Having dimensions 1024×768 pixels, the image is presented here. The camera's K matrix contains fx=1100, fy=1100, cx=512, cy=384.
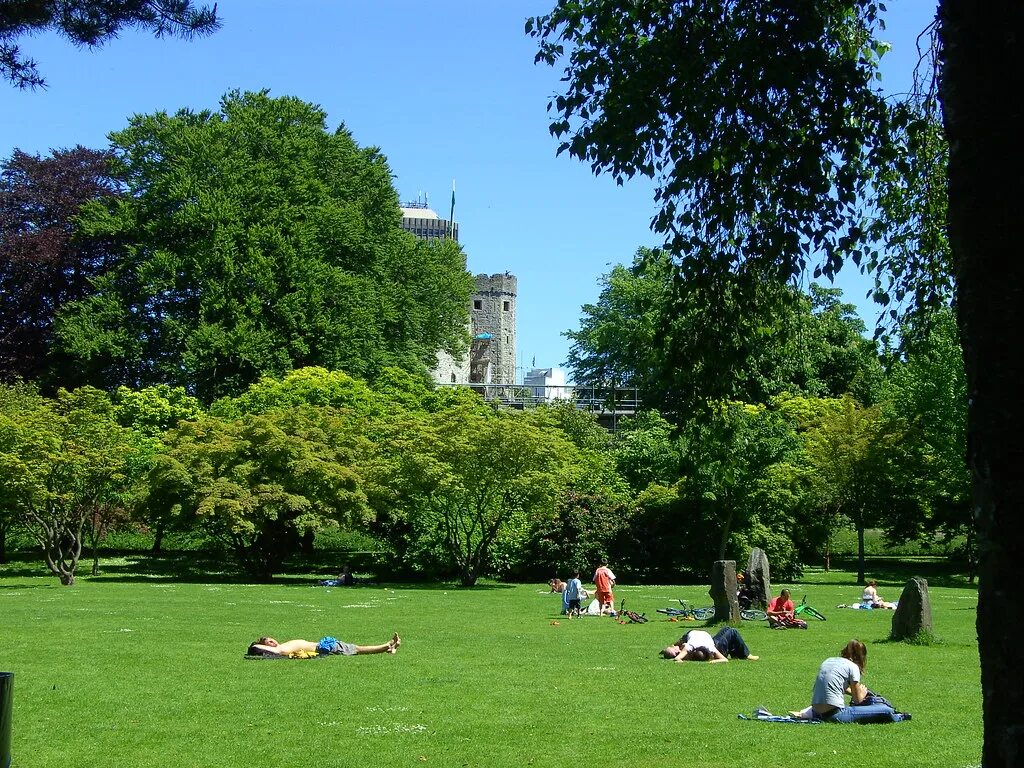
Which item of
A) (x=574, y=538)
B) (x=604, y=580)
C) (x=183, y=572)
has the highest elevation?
(x=574, y=538)

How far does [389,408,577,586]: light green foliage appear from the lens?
33.5 metres

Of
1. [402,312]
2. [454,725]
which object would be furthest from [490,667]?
[402,312]

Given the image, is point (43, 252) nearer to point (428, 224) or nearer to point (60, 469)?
point (60, 469)

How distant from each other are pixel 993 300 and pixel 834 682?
297 inches

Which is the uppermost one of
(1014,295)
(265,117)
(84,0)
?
(265,117)

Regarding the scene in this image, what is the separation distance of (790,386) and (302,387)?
2501cm

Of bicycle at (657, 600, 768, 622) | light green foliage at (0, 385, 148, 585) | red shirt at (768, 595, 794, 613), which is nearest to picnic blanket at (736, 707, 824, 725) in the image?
red shirt at (768, 595, 794, 613)

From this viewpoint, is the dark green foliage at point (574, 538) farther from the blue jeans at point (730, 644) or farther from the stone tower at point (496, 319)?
the stone tower at point (496, 319)

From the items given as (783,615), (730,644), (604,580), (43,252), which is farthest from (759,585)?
(43,252)

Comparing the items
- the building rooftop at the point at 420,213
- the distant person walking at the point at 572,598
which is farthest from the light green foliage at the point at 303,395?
the building rooftop at the point at 420,213

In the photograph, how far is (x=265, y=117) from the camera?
4778cm

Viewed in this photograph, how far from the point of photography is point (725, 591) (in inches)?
806

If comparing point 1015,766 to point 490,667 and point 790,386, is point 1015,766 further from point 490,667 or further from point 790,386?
point 790,386

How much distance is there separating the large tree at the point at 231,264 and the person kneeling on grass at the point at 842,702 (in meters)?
34.5
